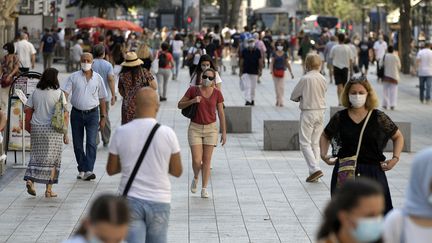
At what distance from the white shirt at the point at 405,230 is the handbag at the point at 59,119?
29.6 feet

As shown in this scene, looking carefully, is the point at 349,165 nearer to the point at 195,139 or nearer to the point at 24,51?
the point at 195,139

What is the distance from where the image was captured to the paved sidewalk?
12.1 m

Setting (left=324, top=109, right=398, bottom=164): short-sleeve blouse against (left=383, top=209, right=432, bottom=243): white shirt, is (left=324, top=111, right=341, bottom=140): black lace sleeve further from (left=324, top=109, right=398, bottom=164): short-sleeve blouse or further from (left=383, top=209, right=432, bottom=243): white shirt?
(left=383, top=209, right=432, bottom=243): white shirt

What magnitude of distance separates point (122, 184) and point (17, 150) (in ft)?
33.5

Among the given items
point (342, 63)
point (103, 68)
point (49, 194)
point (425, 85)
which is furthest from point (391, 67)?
point (49, 194)

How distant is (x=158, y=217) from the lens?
8039mm

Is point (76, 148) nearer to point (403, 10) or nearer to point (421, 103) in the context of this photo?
point (421, 103)

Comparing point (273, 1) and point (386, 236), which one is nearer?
point (386, 236)

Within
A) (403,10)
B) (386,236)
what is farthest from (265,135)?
(403,10)

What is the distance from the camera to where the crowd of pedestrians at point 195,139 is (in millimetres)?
5148

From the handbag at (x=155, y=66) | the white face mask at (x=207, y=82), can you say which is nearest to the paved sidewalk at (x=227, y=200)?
the white face mask at (x=207, y=82)

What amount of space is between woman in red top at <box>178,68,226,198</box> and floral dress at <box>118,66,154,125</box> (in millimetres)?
1823

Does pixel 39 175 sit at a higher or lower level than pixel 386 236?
lower

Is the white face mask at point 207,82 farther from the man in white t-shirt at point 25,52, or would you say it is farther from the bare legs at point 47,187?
the man in white t-shirt at point 25,52
